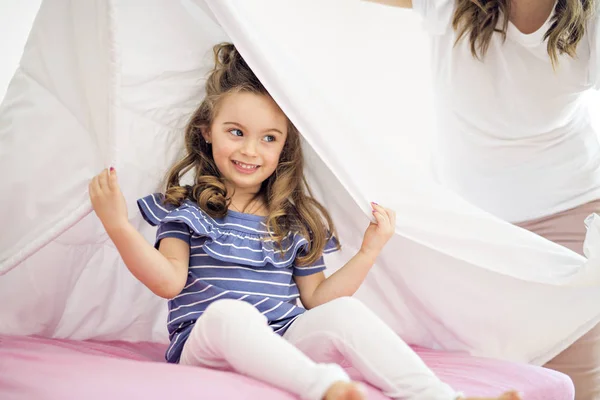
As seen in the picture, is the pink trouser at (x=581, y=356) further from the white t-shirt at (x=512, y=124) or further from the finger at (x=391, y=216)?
the finger at (x=391, y=216)

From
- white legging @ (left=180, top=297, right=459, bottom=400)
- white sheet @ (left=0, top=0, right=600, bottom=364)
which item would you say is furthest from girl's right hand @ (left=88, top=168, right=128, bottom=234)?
white legging @ (left=180, top=297, right=459, bottom=400)

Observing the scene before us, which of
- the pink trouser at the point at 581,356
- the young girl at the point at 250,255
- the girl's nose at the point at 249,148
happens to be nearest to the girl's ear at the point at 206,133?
the young girl at the point at 250,255

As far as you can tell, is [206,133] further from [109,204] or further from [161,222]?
[109,204]

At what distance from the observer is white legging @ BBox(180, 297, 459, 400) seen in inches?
37.5

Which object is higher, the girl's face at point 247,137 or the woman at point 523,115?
the girl's face at point 247,137

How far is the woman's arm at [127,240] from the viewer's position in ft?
3.76

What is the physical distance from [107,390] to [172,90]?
0.78m

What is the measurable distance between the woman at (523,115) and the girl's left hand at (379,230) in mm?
417

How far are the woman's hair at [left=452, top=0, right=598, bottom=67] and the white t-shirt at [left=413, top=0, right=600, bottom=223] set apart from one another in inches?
0.9

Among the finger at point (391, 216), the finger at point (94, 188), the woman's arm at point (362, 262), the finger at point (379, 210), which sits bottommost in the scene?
the woman's arm at point (362, 262)

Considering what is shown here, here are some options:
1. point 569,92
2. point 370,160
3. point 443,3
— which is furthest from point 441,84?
point 370,160

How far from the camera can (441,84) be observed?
176 centimetres

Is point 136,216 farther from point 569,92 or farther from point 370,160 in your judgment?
point 569,92

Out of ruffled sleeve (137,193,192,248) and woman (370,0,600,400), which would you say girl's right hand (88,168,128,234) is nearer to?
ruffled sleeve (137,193,192,248)
